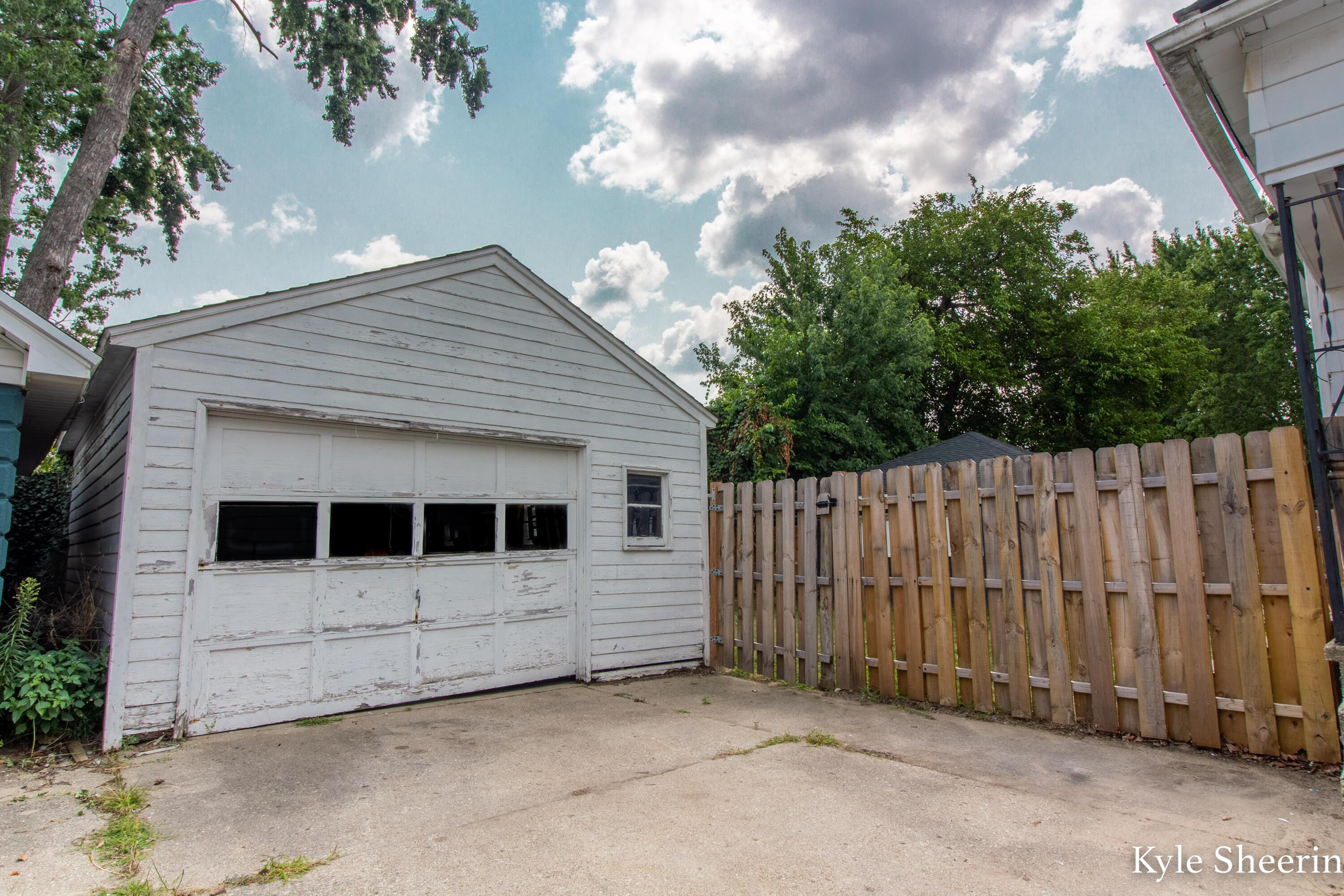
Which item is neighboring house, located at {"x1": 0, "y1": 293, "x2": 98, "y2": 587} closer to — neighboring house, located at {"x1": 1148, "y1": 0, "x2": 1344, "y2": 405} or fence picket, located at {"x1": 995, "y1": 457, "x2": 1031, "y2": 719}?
fence picket, located at {"x1": 995, "y1": 457, "x2": 1031, "y2": 719}

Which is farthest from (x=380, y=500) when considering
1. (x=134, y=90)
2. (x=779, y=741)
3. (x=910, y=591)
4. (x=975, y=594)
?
(x=134, y=90)

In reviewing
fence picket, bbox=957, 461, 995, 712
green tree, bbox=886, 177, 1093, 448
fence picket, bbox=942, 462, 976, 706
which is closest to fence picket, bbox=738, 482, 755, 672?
fence picket, bbox=942, 462, 976, 706

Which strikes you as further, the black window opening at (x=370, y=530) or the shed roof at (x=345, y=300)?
the black window opening at (x=370, y=530)

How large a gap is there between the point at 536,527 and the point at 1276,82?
230 inches

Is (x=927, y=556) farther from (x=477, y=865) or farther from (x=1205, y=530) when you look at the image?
(x=477, y=865)

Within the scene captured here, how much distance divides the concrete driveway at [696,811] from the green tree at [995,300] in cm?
1816

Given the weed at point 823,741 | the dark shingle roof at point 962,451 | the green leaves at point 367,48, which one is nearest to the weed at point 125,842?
the weed at point 823,741

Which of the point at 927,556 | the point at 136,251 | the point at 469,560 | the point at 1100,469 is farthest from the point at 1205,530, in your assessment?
the point at 136,251

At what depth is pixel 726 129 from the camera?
1037 centimetres

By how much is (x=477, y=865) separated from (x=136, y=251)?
17168 millimetres

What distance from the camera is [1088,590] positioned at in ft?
13.7

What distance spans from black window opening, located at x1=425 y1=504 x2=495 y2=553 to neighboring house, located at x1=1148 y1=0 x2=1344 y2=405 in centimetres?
552

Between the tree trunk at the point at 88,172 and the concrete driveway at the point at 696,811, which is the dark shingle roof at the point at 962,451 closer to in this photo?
the concrete driveway at the point at 696,811

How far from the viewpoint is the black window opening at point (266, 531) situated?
452cm
